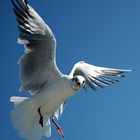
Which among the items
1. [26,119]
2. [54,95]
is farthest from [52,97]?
[26,119]

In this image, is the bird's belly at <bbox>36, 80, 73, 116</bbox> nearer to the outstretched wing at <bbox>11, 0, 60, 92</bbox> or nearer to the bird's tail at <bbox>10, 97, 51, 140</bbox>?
the bird's tail at <bbox>10, 97, 51, 140</bbox>

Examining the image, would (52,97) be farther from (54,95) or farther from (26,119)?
(26,119)

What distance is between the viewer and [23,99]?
14.0 meters

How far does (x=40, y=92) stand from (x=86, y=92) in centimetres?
186

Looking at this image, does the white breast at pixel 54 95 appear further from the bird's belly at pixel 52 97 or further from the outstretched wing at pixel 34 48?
the outstretched wing at pixel 34 48

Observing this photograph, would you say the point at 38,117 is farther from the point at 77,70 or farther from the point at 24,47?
the point at 77,70

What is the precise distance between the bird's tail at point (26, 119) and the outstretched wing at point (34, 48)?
343 mm

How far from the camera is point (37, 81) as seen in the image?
46.6ft

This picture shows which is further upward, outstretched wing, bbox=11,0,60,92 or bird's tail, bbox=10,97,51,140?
outstretched wing, bbox=11,0,60,92

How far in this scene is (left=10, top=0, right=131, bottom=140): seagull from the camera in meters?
13.6

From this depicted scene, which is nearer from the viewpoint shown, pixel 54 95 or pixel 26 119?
pixel 54 95

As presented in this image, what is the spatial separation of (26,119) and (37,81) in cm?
85

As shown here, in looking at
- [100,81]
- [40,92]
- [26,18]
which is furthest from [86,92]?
[26,18]

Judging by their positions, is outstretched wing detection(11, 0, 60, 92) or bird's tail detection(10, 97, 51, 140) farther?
bird's tail detection(10, 97, 51, 140)
